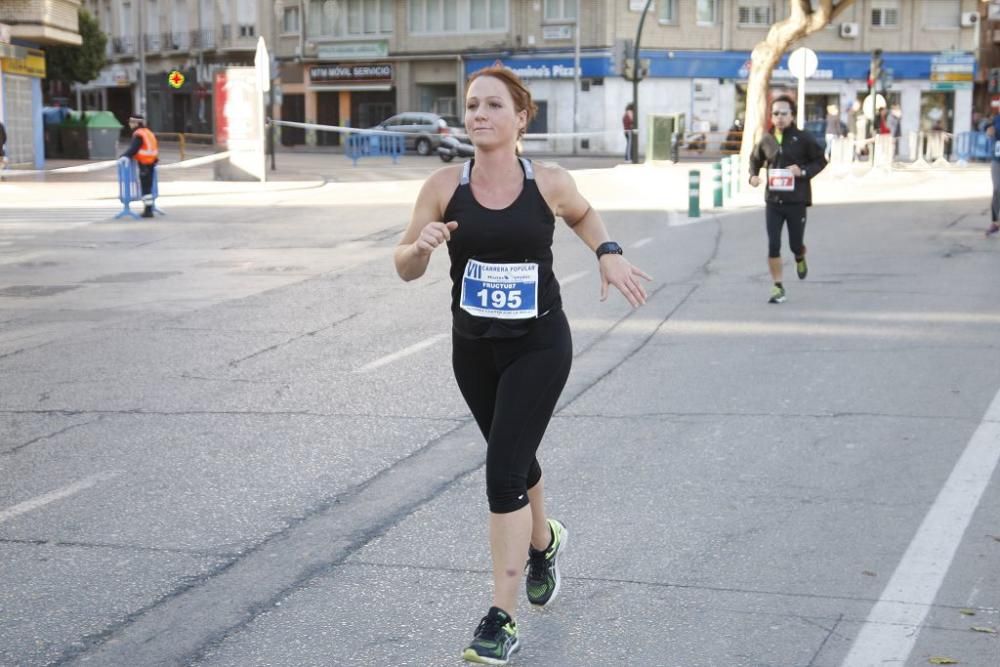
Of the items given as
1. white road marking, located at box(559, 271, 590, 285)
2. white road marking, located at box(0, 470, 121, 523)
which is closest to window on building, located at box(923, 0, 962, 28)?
white road marking, located at box(559, 271, 590, 285)

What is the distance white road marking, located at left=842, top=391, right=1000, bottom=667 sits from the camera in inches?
177

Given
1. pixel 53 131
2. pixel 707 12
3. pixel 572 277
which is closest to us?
pixel 572 277

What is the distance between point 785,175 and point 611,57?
43839 mm

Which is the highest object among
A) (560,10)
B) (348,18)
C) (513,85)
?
(348,18)

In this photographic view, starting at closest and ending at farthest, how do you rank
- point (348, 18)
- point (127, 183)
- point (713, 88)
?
1. point (127, 183)
2. point (713, 88)
3. point (348, 18)

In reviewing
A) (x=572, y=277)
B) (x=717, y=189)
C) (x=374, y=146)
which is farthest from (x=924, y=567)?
(x=374, y=146)

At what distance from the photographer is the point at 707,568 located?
5.31 m

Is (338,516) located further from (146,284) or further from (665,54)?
(665,54)

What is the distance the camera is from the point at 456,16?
2440 inches

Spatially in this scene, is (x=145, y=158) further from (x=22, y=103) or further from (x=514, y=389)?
(x=514, y=389)

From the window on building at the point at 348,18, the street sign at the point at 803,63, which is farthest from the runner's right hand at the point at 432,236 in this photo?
the window on building at the point at 348,18

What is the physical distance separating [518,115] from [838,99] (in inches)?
2264

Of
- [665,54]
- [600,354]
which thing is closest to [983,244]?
[600,354]

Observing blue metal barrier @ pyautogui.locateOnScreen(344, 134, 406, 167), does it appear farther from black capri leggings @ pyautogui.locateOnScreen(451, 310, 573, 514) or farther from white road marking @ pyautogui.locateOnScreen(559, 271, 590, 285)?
black capri leggings @ pyautogui.locateOnScreen(451, 310, 573, 514)
